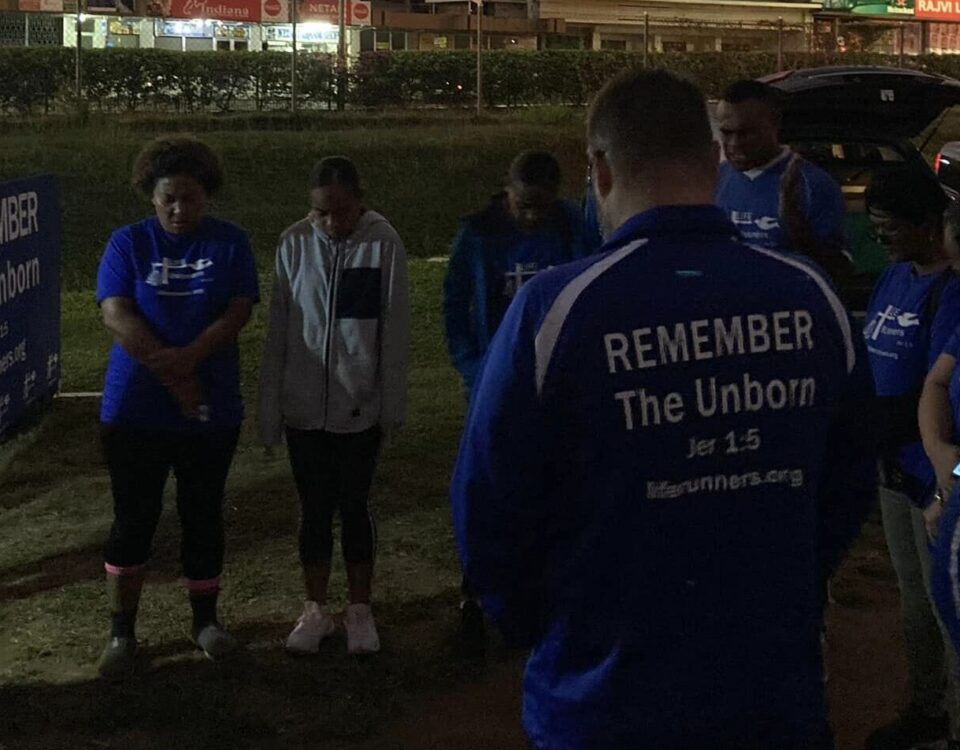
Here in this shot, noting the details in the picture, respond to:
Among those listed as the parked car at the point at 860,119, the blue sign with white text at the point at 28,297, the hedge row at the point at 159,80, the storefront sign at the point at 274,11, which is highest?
the storefront sign at the point at 274,11

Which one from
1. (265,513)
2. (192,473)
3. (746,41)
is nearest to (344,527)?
(192,473)

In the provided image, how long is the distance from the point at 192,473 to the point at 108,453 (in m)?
0.30

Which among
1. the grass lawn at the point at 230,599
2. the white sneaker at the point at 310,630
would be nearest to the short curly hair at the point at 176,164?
the white sneaker at the point at 310,630

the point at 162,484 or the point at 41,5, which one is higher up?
the point at 41,5

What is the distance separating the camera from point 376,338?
506 centimetres

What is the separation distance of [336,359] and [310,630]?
99 cm

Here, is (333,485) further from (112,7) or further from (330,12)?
(330,12)

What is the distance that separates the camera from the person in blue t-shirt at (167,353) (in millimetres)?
4785

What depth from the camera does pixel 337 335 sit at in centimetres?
502

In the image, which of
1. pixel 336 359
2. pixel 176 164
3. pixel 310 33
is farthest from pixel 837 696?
pixel 310 33

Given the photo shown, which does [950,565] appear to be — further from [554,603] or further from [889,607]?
[889,607]

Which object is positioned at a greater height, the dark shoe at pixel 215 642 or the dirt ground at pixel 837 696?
the dark shoe at pixel 215 642

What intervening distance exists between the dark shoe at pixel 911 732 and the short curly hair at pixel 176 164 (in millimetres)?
2862

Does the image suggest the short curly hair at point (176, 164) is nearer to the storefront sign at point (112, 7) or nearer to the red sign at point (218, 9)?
the red sign at point (218, 9)
